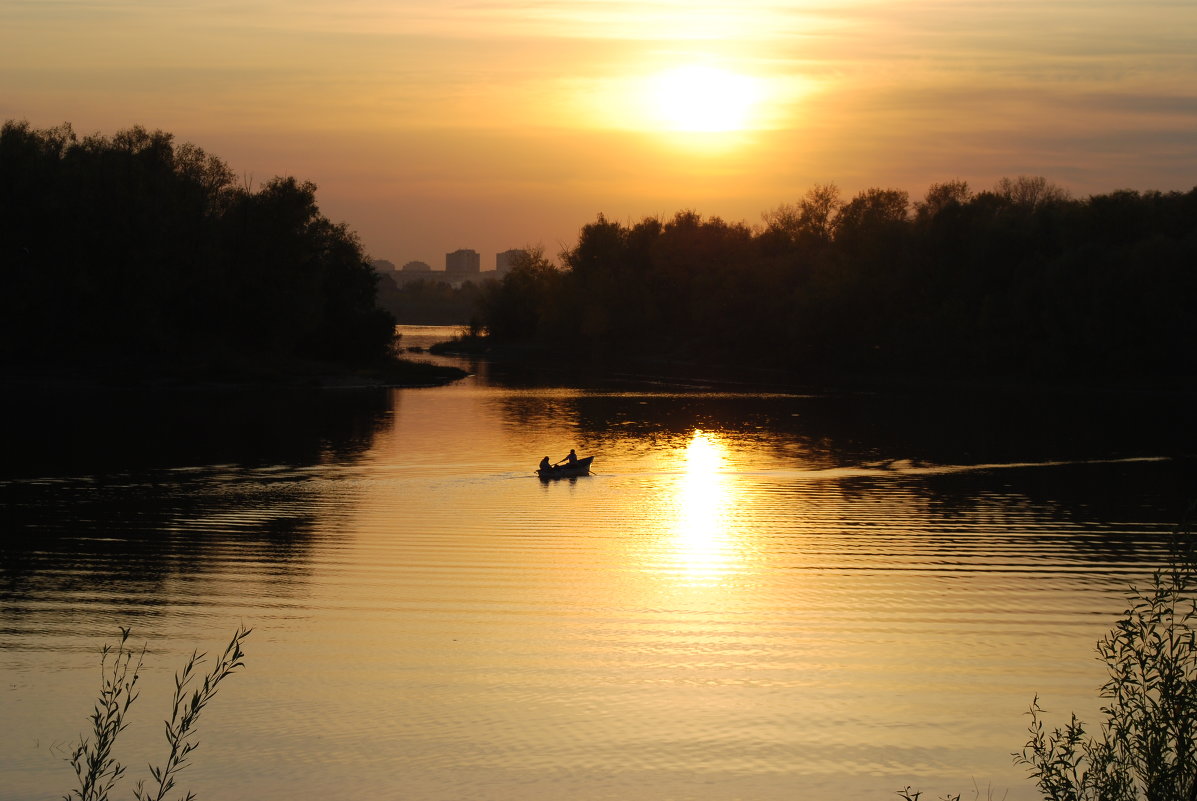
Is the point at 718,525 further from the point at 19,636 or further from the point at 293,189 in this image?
the point at 293,189

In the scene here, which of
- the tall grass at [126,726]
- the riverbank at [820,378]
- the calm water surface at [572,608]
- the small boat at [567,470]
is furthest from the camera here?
the riverbank at [820,378]

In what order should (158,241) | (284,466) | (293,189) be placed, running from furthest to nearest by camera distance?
1. (293,189)
2. (158,241)
3. (284,466)

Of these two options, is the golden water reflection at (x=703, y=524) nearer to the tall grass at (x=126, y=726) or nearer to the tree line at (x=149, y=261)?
the tall grass at (x=126, y=726)

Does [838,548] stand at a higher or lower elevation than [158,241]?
lower

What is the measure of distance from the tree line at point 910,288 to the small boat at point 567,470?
47214mm

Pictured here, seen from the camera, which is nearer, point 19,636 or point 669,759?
point 669,759

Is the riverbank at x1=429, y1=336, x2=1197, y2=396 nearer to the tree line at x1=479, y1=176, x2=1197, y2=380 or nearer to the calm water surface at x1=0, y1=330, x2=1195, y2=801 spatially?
the tree line at x1=479, y1=176, x2=1197, y2=380

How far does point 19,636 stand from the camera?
1456cm

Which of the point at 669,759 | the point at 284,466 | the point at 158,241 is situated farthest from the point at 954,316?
the point at 669,759

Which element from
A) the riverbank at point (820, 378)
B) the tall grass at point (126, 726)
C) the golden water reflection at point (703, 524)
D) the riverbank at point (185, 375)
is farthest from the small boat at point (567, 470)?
the riverbank at point (820, 378)

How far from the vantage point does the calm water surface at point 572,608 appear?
1099 centimetres

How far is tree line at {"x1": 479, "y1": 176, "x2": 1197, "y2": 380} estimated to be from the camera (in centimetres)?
6906

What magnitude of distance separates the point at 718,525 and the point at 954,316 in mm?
60283

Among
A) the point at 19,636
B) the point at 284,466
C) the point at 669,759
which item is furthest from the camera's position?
the point at 284,466
